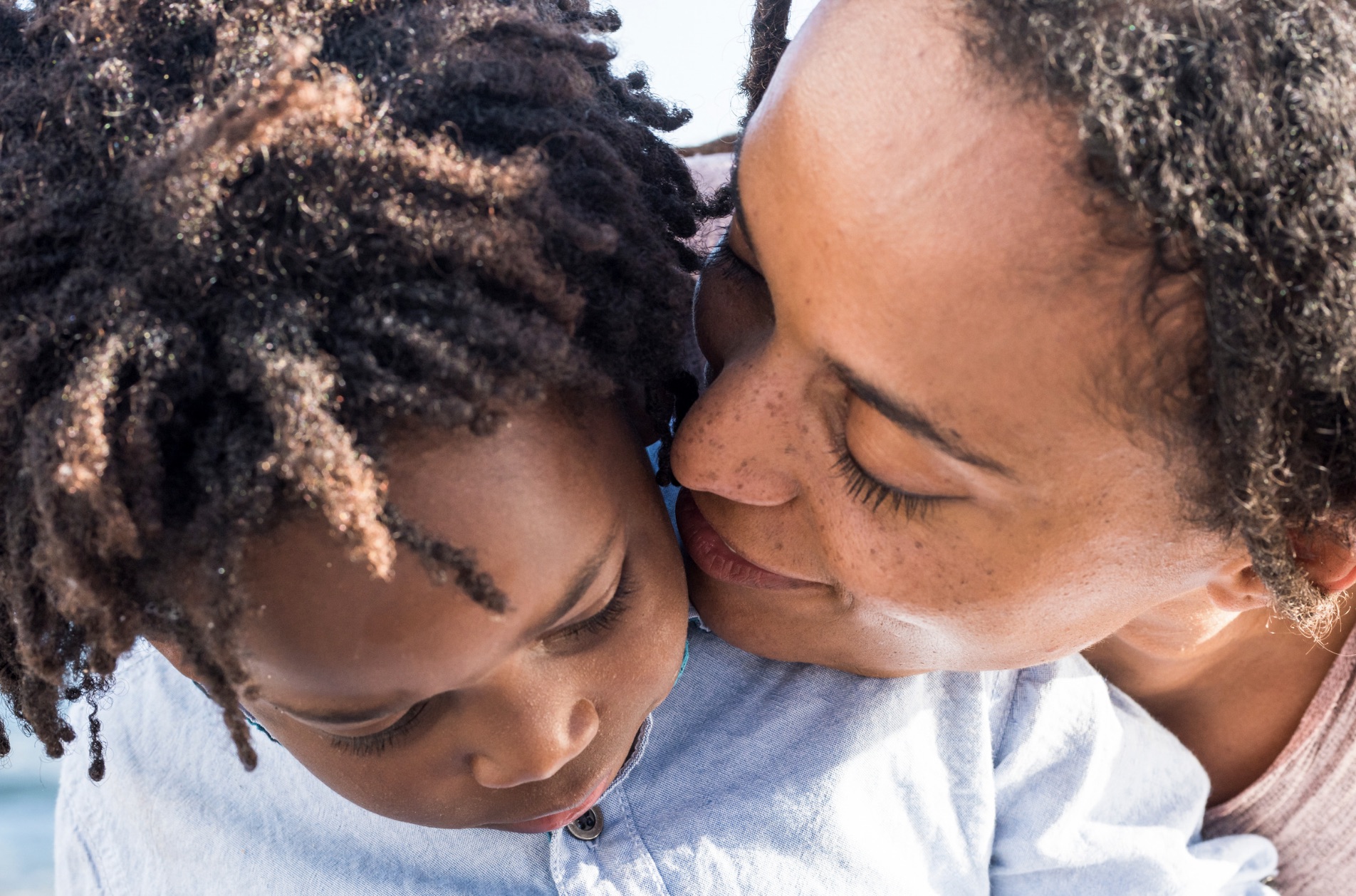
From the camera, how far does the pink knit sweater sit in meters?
1.76

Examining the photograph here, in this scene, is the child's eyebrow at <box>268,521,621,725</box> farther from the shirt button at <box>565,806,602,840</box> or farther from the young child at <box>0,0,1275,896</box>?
the shirt button at <box>565,806,602,840</box>

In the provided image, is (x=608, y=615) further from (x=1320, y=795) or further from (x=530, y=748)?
(x=1320, y=795)

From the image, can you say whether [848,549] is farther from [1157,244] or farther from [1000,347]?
[1157,244]

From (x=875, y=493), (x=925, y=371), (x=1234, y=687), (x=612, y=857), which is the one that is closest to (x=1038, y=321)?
(x=925, y=371)

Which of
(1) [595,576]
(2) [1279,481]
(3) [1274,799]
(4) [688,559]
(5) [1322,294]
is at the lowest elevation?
(3) [1274,799]

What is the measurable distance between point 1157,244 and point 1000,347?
0.14 metres

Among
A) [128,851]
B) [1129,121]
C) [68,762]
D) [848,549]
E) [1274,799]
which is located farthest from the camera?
[1274,799]

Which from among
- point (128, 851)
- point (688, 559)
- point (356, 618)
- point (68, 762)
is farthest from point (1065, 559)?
point (68, 762)

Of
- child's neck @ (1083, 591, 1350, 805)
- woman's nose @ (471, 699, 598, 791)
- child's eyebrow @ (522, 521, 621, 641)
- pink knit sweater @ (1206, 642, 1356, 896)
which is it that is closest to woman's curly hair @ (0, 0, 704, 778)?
child's eyebrow @ (522, 521, 621, 641)

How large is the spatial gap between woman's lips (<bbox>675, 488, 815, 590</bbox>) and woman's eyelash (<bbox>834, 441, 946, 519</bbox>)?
0.62 feet

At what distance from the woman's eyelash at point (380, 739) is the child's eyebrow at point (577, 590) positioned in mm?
143

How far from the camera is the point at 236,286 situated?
0.92m

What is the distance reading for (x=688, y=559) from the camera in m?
1.35

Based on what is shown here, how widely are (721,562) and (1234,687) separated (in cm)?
101
